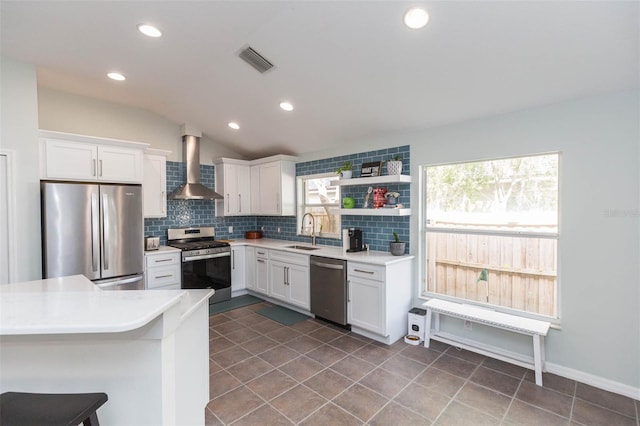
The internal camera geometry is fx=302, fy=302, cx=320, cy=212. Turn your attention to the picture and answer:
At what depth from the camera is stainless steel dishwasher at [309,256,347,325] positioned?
11.9ft

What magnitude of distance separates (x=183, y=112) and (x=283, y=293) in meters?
3.03

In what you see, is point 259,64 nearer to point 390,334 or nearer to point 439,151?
point 439,151

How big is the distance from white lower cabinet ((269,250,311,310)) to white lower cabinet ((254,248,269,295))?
0.32ft

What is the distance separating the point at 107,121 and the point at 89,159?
1.04 metres

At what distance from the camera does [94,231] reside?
3.26m

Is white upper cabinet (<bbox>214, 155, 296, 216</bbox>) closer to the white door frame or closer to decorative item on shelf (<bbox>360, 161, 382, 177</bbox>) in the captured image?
decorative item on shelf (<bbox>360, 161, 382, 177</bbox>)

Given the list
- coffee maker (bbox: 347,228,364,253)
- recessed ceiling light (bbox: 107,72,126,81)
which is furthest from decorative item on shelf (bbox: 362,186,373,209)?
recessed ceiling light (bbox: 107,72,126,81)

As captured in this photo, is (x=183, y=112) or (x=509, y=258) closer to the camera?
(x=509, y=258)

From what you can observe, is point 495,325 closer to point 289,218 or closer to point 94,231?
point 289,218

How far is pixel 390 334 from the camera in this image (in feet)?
10.9

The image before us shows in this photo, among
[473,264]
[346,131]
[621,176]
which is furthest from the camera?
[346,131]

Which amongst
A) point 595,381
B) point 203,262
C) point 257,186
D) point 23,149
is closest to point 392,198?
point 595,381

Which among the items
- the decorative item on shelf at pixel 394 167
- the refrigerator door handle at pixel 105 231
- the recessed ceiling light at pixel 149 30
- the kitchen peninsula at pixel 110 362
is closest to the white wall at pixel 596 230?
the decorative item on shelf at pixel 394 167

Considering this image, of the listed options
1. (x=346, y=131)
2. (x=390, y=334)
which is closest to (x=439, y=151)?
(x=346, y=131)
